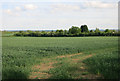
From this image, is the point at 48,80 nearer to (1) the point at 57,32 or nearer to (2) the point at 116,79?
(2) the point at 116,79

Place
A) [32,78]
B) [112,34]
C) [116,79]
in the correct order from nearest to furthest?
1. [116,79]
2. [32,78]
3. [112,34]

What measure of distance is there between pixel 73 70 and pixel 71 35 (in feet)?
95.9

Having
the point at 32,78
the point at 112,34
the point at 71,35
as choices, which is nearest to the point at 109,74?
the point at 32,78

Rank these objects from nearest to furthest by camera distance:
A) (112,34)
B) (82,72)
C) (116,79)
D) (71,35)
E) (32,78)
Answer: (116,79) → (32,78) → (82,72) → (71,35) → (112,34)

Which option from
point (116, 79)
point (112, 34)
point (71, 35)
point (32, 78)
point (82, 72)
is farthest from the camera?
point (112, 34)

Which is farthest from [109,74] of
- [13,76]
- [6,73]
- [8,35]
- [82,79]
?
[8,35]

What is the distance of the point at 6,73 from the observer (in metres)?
6.82

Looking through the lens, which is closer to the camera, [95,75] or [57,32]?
[95,75]

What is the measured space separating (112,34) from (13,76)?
37505mm

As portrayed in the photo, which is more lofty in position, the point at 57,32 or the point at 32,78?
the point at 57,32

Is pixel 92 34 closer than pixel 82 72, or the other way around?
pixel 82 72

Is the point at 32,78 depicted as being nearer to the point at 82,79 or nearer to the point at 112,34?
the point at 82,79

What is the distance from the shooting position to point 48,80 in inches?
247

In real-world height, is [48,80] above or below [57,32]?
below
